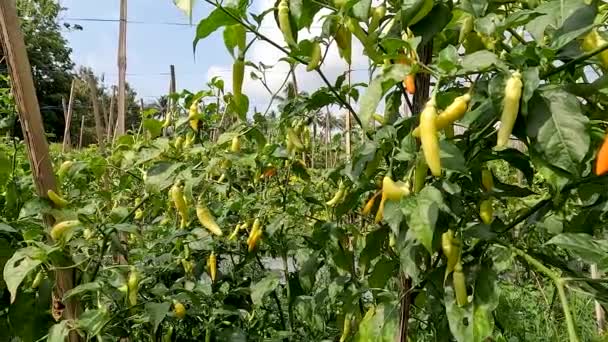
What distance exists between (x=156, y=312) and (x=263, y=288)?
35cm

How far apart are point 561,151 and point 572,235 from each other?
212 millimetres

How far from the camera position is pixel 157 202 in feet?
5.32

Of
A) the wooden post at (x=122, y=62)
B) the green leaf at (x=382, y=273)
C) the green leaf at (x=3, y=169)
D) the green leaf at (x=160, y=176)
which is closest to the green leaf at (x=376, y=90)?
the green leaf at (x=382, y=273)

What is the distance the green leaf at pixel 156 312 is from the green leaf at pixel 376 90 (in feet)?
2.52

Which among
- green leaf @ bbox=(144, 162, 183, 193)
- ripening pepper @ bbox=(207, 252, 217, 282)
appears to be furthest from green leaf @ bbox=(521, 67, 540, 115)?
ripening pepper @ bbox=(207, 252, 217, 282)

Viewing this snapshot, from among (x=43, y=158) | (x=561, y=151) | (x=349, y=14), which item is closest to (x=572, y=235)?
(x=561, y=151)

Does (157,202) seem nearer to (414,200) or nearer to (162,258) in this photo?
(162,258)

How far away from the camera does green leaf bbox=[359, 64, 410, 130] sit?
2.66 feet

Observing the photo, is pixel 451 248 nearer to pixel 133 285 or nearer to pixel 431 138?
pixel 431 138

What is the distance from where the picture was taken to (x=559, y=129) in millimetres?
733

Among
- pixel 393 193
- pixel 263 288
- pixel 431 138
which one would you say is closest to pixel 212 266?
pixel 263 288

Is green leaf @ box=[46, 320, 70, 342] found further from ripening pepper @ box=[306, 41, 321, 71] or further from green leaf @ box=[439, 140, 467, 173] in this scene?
green leaf @ box=[439, 140, 467, 173]

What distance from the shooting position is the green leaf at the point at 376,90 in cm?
81

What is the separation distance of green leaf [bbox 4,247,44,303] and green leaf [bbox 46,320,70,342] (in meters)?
0.12
